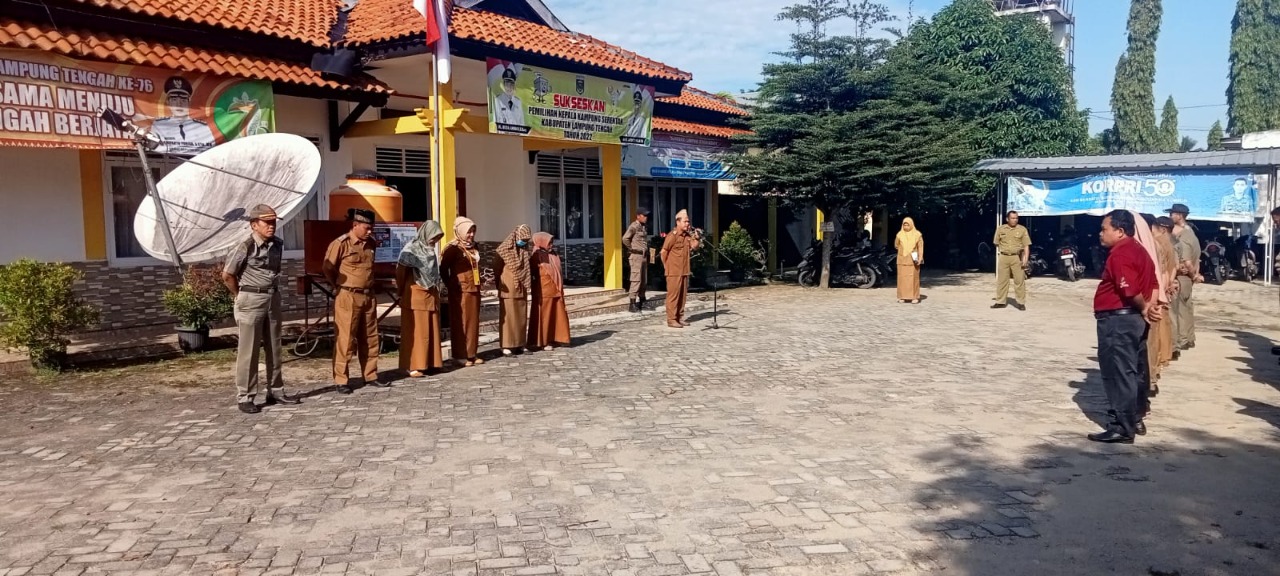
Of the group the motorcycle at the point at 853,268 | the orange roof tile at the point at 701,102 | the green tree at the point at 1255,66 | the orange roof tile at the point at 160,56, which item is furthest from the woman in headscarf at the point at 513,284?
the green tree at the point at 1255,66

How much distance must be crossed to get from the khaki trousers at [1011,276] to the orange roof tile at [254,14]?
34.3 feet

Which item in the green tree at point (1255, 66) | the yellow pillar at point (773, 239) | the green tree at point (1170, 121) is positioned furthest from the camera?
the green tree at point (1170, 121)

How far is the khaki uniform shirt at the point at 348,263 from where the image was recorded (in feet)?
24.8

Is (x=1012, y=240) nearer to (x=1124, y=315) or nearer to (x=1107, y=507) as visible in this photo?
(x=1124, y=315)

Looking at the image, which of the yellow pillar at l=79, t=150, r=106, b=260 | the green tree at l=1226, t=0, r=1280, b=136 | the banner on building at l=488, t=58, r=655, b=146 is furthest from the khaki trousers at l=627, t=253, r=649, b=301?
the green tree at l=1226, t=0, r=1280, b=136

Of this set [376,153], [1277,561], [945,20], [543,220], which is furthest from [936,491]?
[945,20]

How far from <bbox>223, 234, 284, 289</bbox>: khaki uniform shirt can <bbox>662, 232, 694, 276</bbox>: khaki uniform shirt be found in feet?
19.2

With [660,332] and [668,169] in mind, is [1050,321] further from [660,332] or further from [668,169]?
[668,169]

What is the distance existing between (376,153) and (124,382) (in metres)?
6.18

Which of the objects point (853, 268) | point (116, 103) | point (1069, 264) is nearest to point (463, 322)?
point (116, 103)

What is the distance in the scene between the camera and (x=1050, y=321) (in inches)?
496

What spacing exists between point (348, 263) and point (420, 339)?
1108 millimetres

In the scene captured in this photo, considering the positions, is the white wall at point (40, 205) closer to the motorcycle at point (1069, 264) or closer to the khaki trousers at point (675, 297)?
the khaki trousers at point (675, 297)

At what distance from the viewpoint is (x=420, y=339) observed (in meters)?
8.34
